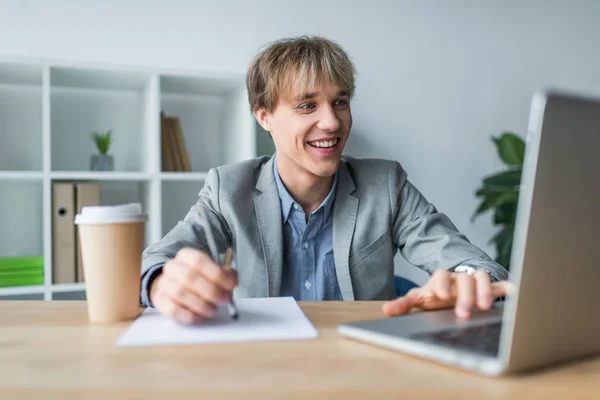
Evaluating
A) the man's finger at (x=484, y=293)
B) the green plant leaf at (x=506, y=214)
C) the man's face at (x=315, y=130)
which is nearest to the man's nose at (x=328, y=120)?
the man's face at (x=315, y=130)

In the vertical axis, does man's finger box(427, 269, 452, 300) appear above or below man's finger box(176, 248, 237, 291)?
below

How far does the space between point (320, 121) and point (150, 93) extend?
1076 mm

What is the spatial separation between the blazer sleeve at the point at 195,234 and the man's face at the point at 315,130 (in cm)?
26

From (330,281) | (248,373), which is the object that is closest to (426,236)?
(330,281)

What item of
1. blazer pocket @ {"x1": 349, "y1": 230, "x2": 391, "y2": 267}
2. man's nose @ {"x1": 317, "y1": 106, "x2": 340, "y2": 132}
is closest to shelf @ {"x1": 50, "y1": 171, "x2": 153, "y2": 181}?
man's nose @ {"x1": 317, "y1": 106, "x2": 340, "y2": 132}

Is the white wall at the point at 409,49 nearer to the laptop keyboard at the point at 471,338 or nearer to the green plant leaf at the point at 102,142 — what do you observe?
the green plant leaf at the point at 102,142

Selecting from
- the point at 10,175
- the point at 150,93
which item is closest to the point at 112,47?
the point at 150,93

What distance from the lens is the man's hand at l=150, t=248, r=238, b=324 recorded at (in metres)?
0.69

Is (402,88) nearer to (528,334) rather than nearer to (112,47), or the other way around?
(112,47)

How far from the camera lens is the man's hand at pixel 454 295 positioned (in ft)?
2.48

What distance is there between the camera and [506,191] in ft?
9.29

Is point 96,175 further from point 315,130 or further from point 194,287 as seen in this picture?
point 194,287

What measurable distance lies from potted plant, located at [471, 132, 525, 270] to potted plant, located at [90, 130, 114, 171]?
1.98 metres

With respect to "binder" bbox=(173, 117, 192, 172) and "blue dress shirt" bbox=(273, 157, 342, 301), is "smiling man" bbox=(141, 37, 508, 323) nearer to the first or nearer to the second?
"blue dress shirt" bbox=(273, 157, 342, 301)
